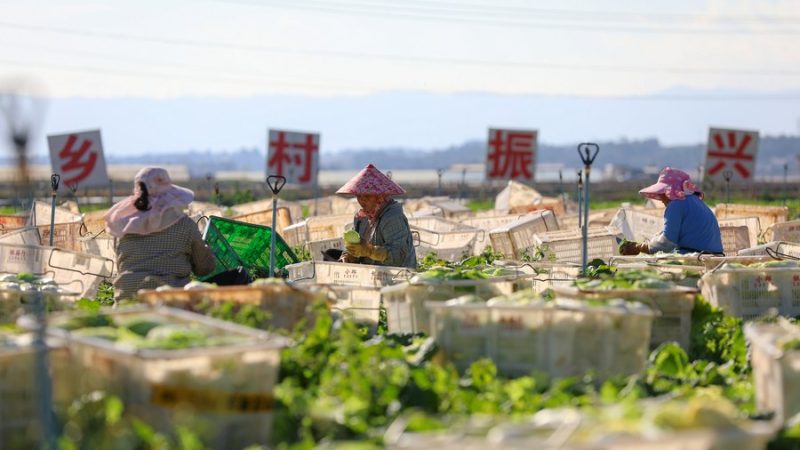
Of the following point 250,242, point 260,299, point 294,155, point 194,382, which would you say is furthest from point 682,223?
point 294,155

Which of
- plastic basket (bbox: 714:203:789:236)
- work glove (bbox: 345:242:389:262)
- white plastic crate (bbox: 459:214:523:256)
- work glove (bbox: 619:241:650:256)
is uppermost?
work glove (bbox: 345:242:389:262)

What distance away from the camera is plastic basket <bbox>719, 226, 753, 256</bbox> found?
13.4 metres

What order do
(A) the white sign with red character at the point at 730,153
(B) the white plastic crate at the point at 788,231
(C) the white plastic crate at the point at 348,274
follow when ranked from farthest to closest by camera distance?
→ (A) the white sign with red character at the point at 730,153, (B) the white plastic crate at the point at 788,231, (C) the white plastic crate at the point at 348,274

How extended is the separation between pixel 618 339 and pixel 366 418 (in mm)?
1529

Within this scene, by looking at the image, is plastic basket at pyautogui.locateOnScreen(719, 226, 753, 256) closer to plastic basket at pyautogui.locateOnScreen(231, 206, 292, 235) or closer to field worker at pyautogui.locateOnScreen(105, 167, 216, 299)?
plastic basket at pyautogui.locateOnScreen(231, 206, 292, 235)

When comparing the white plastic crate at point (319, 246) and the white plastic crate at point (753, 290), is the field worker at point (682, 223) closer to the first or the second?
the white plastic crate at point (753, 290)

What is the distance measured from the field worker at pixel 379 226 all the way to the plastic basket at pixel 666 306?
288cm

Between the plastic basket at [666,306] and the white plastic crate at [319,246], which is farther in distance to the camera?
the white plastic crate at [319,246]

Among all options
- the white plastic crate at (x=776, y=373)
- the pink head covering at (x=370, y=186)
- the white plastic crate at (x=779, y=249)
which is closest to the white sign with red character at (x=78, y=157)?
the pink head covering at (x=370, y=186)

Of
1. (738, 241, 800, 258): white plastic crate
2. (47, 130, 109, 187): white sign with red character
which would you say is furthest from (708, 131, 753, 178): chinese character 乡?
(738, 241, 800, 258): white plastic crate

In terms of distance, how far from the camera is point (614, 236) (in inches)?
491

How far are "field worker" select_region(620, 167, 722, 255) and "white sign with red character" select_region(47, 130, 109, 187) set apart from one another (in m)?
11.4

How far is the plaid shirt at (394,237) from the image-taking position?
10.1m

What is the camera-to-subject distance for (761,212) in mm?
17344
